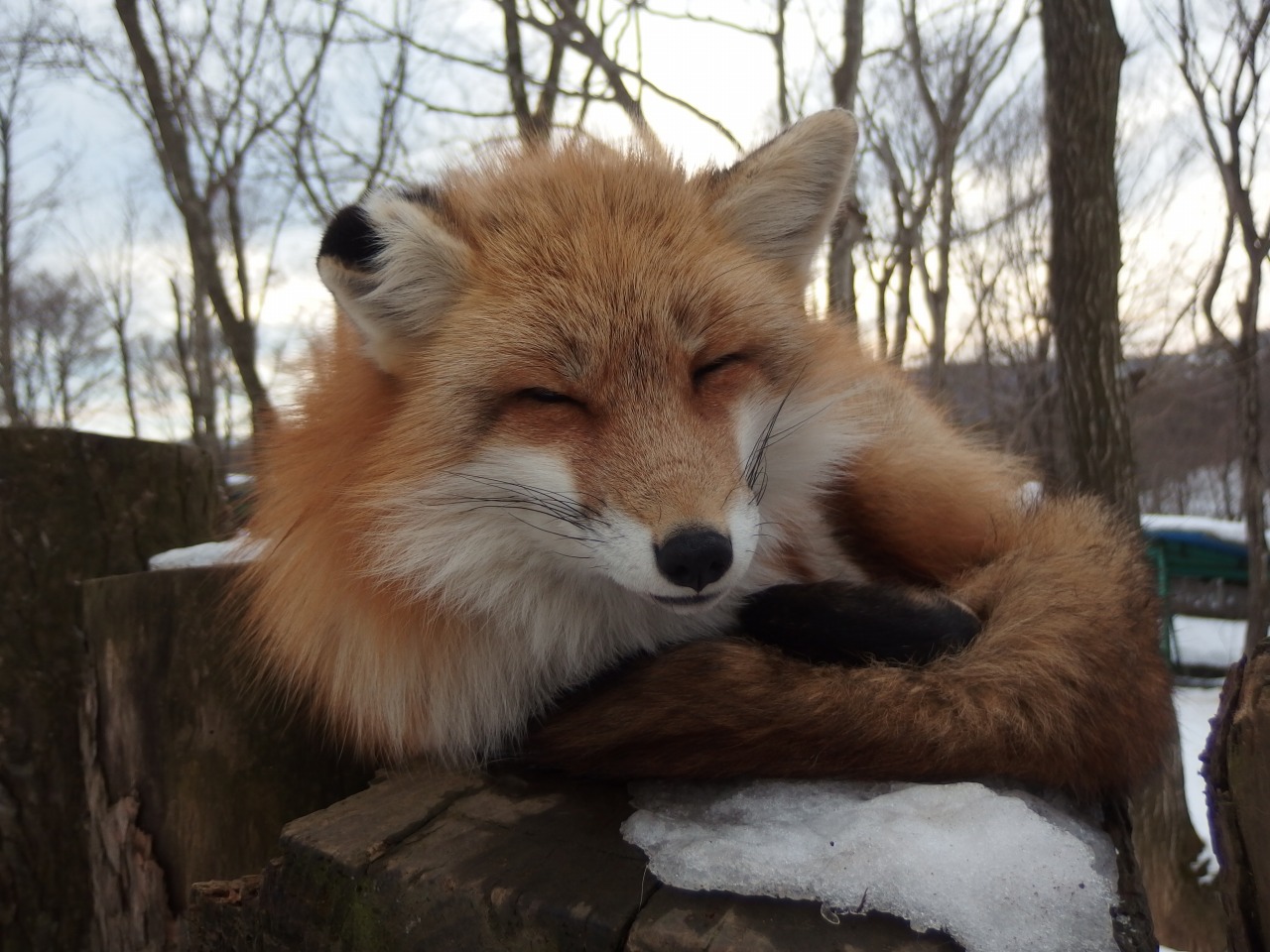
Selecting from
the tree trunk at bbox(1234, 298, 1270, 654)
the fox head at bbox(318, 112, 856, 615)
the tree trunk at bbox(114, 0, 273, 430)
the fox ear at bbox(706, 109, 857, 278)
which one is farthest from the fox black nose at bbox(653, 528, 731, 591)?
the tree trunk at bbox(1234, 298, 1270, 654)

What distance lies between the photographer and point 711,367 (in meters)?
1.58

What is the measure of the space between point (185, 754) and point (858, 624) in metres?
1.74

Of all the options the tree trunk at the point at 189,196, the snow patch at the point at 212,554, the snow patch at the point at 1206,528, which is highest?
the tree trunk at the point at 189,196

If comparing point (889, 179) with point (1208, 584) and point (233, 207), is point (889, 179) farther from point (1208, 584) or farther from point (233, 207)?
point (233, 207)

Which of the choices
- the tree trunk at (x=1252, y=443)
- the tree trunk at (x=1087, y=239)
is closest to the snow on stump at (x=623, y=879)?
the tree trunk at (x=1087, y=239)

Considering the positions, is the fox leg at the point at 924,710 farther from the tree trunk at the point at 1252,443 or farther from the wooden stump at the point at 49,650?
the tree trunk at the point at 1252,443

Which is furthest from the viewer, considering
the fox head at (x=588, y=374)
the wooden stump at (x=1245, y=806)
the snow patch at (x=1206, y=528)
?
the snow patch at (x=1206, y=528)

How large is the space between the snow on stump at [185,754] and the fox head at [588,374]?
86 cm

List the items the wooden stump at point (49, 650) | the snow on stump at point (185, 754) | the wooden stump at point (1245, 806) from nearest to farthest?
the wooden stump at point (1245, 806) < the snow on stump at point (185, 754) < the wooden stump at point (49, 650)

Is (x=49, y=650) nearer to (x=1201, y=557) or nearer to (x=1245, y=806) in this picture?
(x=1245, y=806)

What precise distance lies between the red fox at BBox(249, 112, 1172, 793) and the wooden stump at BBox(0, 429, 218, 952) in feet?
3.48

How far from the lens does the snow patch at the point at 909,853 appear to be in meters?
1.02

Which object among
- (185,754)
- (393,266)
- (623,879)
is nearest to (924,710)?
(623,879)

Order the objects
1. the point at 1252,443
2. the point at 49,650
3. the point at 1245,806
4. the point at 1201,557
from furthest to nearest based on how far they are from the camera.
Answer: the point at 1201,557
the point at 1252,443
the point at 49,650
the point at 1245,806
